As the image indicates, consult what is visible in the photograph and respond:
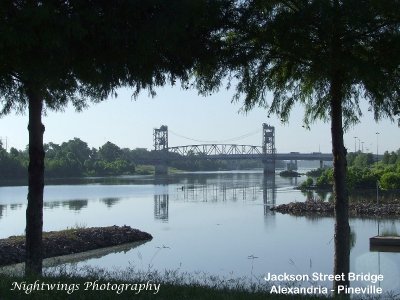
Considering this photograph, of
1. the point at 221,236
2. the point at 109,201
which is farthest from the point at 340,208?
the point at 109,201

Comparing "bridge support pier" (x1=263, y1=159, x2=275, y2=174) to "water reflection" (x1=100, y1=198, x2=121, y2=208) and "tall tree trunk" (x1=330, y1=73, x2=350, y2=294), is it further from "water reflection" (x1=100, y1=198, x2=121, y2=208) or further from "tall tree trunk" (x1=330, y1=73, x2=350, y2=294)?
"tall tree trunk" (x1=330, y1=73, x2=350, y2=294)

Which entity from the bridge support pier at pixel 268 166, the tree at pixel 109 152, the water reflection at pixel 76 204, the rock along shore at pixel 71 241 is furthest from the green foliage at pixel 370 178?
the tree at pixel 109 152

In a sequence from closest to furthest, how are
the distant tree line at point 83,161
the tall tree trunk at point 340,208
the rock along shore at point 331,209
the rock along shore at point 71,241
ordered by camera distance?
the tall tree trunk at point 340,208
the rock along shore at point 71,241
the rock along shore at point 331,209
the distant tree line at point 83,161

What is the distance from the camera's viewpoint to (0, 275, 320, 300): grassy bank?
18.4ft

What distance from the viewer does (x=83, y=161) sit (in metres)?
114

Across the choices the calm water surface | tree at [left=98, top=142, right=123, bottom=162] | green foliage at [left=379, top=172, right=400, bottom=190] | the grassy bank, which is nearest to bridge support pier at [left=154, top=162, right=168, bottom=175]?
tree at [left=98, top=142, right=123, bottom=162]

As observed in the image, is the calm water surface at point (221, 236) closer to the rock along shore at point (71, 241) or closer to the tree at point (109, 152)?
the rock along shore at point (71, 241)

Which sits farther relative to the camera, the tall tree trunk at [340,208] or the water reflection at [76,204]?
the water reflection at [76,204]

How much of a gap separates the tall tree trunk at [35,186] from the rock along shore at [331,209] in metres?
32.2

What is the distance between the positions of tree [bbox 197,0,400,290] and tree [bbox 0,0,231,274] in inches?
22.1

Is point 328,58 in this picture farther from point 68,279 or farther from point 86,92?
point 68,279

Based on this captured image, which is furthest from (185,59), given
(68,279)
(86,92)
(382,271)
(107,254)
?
(107,254)

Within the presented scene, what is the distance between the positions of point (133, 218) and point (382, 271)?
21538mm

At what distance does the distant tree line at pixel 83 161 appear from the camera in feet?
289
